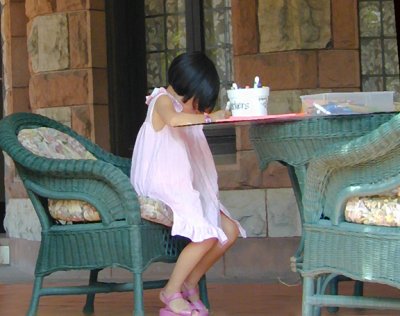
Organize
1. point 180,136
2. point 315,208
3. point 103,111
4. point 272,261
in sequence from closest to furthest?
point 315,208, point 180,136, point 272,261, point 103,111

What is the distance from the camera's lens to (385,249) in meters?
3.93

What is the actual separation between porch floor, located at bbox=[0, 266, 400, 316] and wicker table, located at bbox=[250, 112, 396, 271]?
3.59 ft

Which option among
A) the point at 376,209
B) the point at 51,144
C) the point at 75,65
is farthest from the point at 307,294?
the point at 75,65

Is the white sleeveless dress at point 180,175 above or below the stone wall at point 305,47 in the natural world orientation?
below

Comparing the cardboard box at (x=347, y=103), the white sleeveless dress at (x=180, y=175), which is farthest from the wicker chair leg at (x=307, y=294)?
the white sleeveless dress at (x=180, y=175)

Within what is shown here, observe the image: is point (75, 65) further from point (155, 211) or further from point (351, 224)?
point (351, 224)

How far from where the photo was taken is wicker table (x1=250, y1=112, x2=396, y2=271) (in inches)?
188

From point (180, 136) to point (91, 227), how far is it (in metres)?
0.64

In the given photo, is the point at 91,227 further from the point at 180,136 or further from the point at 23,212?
the point at 23,212

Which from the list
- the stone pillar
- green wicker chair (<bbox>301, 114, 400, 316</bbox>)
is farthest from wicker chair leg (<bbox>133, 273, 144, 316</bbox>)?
the stone pillar

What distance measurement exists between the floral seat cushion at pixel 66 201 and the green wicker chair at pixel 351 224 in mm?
1093

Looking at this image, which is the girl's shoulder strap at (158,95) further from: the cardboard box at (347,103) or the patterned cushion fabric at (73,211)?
the cardboard box at (347,103)

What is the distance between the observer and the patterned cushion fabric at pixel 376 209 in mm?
3957

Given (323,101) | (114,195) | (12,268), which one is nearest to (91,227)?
(114,195)
